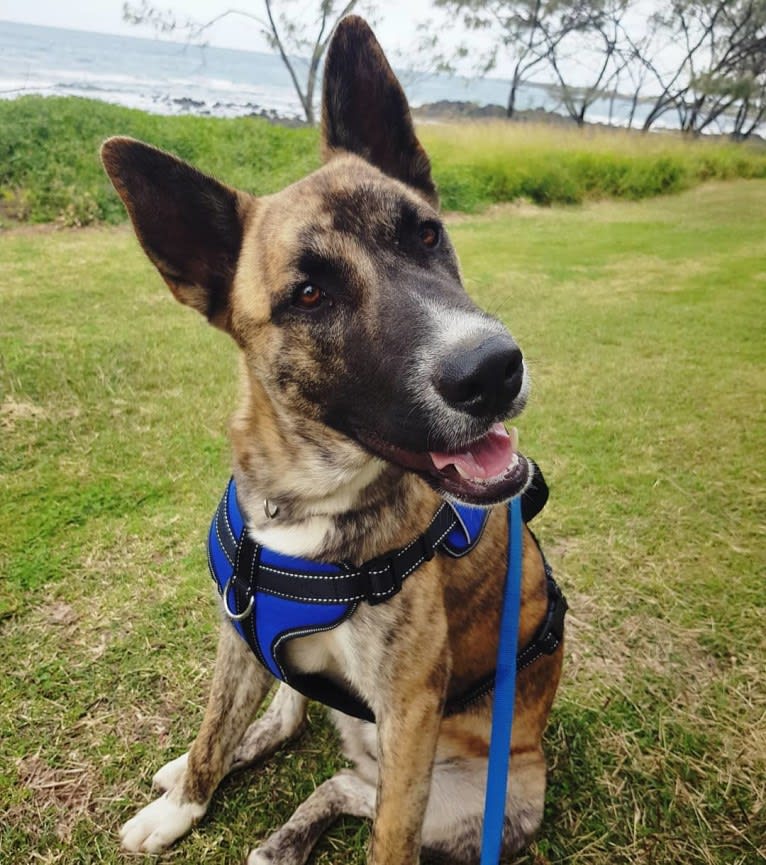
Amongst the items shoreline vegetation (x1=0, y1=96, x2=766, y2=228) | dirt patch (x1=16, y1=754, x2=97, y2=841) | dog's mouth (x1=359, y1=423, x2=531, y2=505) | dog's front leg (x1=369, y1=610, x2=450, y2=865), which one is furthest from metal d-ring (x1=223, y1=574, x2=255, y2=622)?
shoreline vegetation (x1=0, y1=96, x2=766, y2=228)

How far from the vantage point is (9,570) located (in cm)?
354

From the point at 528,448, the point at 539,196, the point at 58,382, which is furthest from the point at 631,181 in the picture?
the point at 58,382

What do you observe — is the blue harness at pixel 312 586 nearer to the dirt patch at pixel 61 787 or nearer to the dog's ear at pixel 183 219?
the dog's ear at pixel 183 219

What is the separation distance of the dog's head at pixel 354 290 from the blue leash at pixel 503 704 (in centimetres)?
44

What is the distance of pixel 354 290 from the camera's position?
1.96 m

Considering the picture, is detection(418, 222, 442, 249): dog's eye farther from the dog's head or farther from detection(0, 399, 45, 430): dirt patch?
detection(0, 399, 45, 430): dirt patch

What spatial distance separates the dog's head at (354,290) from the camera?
5.73 feet

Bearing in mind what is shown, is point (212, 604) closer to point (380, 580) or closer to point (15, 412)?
point (380, 580)

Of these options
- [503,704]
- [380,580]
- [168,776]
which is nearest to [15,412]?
[168,776]

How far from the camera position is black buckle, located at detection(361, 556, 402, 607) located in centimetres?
193

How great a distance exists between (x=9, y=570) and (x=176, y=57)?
3343 inches

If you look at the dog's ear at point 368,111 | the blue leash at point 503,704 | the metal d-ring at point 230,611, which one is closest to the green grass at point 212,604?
the blue leash at point 503,704

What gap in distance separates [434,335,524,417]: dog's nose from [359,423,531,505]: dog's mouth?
0.13 m

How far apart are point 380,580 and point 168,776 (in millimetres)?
1362
